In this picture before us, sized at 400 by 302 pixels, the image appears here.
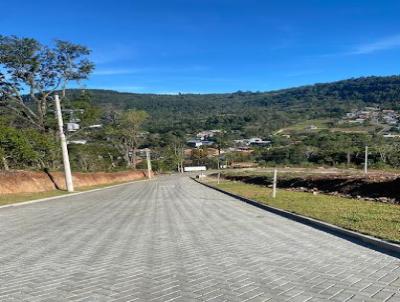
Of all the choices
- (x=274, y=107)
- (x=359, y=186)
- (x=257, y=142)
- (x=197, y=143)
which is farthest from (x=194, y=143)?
(x=359, y=186)

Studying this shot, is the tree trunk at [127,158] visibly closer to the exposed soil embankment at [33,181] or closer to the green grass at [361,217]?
the exposed soil embankment at [33,181]

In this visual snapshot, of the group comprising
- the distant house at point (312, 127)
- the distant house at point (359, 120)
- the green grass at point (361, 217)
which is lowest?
the green grass at point (361, 217)

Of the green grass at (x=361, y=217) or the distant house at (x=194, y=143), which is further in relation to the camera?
the distant house at (x=194, y=143)

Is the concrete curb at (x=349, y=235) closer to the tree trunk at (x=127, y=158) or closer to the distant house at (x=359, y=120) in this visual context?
the tree trunk at (x=127, y=158)

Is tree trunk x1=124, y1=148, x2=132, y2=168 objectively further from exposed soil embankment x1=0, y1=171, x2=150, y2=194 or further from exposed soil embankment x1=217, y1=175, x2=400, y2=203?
exposed soil embankment x1=217, y1=175, x2=400, y2=203

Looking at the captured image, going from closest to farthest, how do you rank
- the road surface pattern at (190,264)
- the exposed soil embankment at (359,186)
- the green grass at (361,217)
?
the road surface pattern at (190,264)
the green grass at (361,217)
the exposed soil embankment at (359,186)

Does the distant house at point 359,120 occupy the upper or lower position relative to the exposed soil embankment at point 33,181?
upper

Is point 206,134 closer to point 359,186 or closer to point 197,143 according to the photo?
point 197,143

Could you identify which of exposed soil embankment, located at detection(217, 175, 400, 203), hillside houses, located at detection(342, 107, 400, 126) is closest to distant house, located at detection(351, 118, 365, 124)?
hillside houses, located at detection(342, 107, 400, 126)

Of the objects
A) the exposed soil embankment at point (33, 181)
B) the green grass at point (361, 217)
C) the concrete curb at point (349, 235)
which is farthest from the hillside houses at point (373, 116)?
the concrete curb at point (349, 235)

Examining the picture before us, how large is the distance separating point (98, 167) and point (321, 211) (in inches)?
2473

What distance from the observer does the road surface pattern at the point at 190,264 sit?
230 inches

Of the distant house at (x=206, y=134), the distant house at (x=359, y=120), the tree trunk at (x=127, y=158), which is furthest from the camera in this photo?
the distant house at (x=206, y=134)

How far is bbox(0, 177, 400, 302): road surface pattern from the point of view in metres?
5.85
